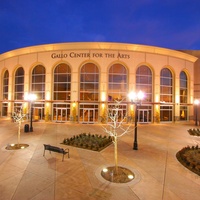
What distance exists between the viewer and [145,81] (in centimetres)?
2791

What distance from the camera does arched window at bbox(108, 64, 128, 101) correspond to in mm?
27109

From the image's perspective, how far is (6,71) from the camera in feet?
106

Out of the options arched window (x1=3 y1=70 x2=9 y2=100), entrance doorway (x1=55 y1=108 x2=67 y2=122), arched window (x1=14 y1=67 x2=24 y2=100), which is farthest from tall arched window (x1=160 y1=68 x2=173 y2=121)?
arched window (x1=3 y1=70 x2=9 y2=100)

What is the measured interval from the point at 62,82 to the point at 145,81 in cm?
1479

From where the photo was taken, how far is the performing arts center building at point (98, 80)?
26.6 m

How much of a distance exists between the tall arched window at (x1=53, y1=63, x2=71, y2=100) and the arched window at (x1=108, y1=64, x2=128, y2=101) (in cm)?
726

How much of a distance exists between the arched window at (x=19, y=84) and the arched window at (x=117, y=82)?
54.8ft

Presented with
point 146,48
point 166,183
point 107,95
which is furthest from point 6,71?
point 166,183

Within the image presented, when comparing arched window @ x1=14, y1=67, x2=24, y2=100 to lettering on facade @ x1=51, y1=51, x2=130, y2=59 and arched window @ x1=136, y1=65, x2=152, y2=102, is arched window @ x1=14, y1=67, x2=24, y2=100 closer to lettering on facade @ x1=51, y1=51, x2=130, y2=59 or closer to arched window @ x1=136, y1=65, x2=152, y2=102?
lettering on facade @ x1=51, y1=51, x2=130, y2=59

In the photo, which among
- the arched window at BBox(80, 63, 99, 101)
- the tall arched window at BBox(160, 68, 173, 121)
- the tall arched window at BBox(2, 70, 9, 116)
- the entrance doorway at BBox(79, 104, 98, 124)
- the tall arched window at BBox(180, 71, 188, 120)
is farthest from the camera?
the tall arched window at BBox(2, 70, 9, 116)

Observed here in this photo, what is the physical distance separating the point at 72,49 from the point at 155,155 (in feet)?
72.5

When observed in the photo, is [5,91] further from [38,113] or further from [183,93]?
[183,93]

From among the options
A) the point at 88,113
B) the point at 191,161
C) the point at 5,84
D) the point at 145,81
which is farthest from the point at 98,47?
the point at 191,161

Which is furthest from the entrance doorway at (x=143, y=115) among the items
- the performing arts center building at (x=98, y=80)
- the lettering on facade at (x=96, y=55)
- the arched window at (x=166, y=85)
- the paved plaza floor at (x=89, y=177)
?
the paved plaza floor at (x=89, y=177)
